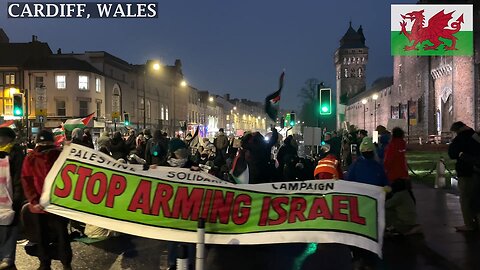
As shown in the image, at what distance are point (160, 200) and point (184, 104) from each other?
275 feet

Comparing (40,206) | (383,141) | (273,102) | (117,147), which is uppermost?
→ (273,102)

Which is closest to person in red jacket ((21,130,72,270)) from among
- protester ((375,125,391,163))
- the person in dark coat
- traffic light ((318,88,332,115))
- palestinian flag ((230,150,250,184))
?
palestinian flag ((230,150,250,184))

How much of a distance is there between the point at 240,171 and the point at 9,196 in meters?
4.27

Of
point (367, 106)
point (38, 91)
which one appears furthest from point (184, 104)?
point (38, 91)

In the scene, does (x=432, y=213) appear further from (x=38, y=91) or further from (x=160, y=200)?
(x=38, y=91)

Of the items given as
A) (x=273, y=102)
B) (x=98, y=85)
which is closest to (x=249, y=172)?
(x=273, y=102)

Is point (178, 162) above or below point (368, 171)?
above

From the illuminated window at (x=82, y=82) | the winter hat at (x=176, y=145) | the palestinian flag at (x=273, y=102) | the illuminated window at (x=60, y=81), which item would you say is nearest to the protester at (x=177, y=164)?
the winter hat at (x=176, y=145)

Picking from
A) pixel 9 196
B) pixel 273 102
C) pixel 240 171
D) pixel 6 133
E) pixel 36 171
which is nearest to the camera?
pixel 36 171

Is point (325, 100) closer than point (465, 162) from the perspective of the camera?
No

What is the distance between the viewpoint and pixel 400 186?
30.1 feet

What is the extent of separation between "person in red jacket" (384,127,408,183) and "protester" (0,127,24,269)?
6.18 metres

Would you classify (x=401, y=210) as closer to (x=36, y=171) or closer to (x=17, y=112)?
(x=36, y=171)

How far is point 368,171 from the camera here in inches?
280
